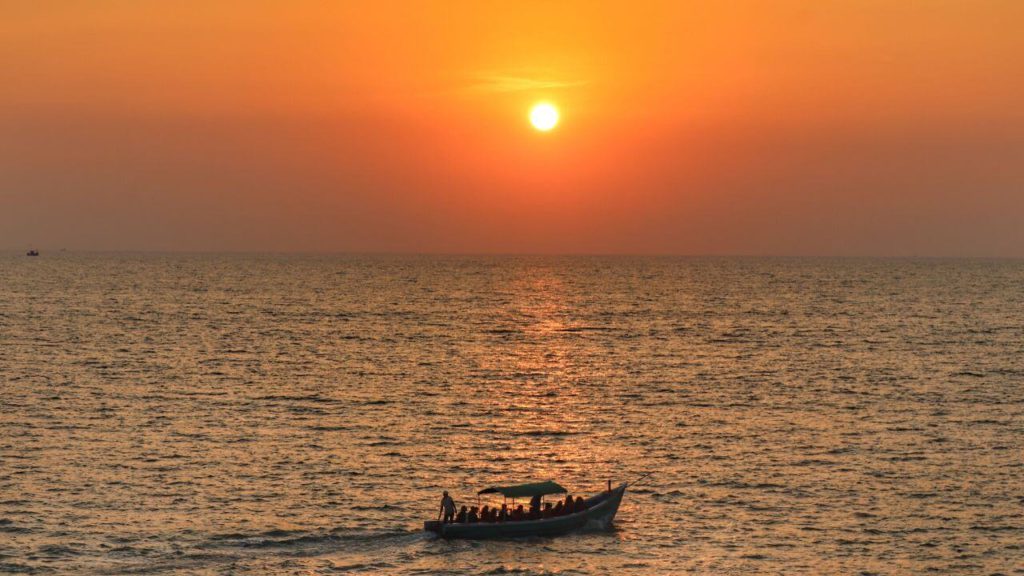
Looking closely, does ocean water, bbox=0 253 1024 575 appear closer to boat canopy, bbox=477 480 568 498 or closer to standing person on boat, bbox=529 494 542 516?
standing person on boat, bbox=529 494 542 516

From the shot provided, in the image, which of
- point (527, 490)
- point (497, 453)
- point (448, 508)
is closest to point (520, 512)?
point (527, 490)

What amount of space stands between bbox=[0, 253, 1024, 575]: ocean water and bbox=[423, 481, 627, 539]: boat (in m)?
0.85

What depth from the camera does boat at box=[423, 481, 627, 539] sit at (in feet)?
185

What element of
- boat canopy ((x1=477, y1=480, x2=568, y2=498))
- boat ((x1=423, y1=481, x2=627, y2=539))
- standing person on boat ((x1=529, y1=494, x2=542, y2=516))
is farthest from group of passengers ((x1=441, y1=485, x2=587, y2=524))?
boat canopy ((x1=477, y1=480, x2=568, y2=498))

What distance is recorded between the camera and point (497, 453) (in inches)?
2881

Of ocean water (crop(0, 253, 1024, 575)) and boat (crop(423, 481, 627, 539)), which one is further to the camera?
boat (crop(423, 481, 627, 539))

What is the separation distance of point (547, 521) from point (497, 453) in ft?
53.6

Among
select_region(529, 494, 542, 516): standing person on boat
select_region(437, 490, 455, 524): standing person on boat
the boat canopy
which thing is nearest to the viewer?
select_region(437, 490, 455, 524): standing person on boat

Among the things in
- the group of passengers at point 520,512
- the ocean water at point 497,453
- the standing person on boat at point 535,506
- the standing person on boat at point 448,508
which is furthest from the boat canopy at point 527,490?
the ocean water at point 497,453

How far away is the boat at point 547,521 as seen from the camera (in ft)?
185

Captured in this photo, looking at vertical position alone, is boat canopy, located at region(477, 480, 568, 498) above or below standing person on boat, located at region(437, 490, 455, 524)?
above

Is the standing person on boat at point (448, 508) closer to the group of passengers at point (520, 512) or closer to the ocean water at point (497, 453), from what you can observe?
the group of passengers at point (520, 512)

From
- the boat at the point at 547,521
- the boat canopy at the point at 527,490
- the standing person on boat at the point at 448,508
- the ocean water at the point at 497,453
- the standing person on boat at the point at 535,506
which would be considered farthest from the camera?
the standing person on boat at the point at 535,506

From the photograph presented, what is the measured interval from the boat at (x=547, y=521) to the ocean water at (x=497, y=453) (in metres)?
0.85
